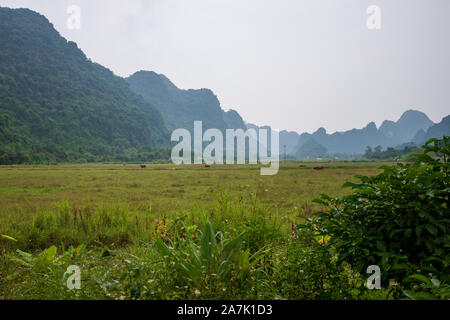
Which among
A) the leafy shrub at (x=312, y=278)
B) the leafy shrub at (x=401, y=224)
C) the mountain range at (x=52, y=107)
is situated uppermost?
the mountain range at (x=52, y=107)

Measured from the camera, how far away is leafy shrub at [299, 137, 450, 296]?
200 cm

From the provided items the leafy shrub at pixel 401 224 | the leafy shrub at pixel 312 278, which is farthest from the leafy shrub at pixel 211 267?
the leafy shrub at pixel 401 224

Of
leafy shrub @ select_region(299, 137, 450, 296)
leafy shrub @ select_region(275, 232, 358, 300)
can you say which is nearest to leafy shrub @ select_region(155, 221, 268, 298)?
leafy shrub @ select_region(275, 232, 358, 300)

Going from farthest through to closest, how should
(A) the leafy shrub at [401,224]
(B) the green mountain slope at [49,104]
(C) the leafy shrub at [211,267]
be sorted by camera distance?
(B) the green mountain slope at [49,104], (C) the leafy shrub at [211,267], (A) the leafy shrub at [401,224]

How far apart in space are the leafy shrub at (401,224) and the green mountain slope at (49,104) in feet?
210

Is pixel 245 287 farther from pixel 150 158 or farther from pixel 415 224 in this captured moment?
pixel 150 158

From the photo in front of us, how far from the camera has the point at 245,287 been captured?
92.1 inches

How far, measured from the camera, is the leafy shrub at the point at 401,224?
1995 mm

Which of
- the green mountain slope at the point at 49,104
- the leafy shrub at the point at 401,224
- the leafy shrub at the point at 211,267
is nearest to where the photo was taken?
the leafy shrub at the point at 401,224

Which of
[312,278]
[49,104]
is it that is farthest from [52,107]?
[312,278]

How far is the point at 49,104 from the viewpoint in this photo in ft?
291

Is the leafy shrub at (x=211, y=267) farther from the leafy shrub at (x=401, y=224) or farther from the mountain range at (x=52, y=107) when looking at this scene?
the mountain range at (x=52, y=107)

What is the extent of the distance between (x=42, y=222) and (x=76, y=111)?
107 meters

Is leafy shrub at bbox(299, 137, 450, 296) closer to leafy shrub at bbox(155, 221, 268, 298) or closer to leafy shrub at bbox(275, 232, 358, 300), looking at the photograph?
leafy shrub at bbox(275, 232, 358, 300)
